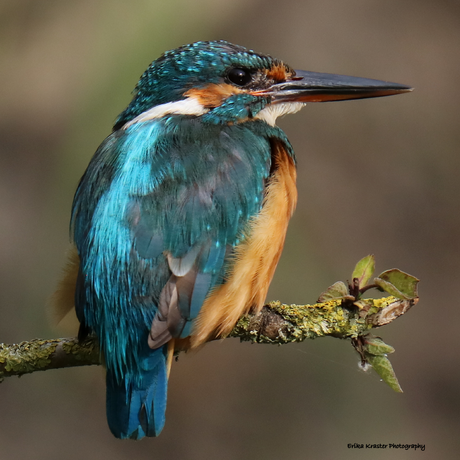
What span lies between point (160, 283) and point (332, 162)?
89.8 inches

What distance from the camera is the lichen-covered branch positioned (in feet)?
5.62

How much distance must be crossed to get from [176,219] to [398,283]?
1.96 ft

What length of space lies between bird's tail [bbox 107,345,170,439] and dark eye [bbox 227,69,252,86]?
2.91 feet

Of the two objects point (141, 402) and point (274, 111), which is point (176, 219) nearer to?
point (141, 402)

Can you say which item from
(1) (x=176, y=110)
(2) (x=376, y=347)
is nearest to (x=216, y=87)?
(1) (x=176, y=110)

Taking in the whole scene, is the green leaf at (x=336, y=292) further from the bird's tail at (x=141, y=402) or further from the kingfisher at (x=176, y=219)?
the bird's tail at (x=141, y=402)

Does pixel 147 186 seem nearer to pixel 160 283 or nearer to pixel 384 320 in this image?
pixel 160 283

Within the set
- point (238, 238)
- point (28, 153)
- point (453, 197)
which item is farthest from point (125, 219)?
point (453, 197)

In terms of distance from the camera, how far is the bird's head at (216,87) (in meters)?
1.99

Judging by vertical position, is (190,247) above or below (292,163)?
below

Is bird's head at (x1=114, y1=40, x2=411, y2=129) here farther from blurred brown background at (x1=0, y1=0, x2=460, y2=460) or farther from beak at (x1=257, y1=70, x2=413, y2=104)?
blurred brown background at (x1=0, y1=0, x2=460, y2=460)

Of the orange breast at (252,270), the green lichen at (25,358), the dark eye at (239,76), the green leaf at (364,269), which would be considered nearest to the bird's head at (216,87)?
the dark eye at (239,76)

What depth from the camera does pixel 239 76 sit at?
2.03 meters

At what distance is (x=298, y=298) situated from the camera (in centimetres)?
321
